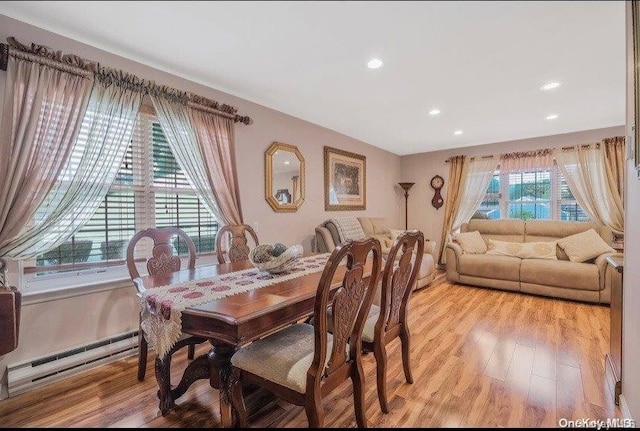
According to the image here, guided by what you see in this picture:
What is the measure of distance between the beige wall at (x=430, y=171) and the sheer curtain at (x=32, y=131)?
208 inches

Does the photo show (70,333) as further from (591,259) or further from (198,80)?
(591,259)

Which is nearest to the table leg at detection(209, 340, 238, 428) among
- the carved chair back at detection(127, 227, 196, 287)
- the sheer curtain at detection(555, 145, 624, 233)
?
the carved chair back at detection(127, 227, 196, 287)

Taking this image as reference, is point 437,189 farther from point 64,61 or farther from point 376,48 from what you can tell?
point 64,61

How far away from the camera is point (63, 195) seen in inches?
75.7

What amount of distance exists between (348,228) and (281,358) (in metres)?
2.74

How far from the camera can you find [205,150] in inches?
103

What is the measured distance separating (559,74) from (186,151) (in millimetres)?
3267

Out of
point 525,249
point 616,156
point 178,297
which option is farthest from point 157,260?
point 616,156

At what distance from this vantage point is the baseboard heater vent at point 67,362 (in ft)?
5.79

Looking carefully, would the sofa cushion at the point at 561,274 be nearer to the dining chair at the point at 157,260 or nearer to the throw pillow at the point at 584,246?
the throw pillow at the point at 584,246

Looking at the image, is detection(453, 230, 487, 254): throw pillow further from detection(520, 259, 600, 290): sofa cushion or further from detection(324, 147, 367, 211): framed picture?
detection(324, 147, 367, 211): framed picture

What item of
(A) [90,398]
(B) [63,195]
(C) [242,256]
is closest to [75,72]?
(B) [63,195]

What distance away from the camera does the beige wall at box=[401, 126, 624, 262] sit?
15.7 ft

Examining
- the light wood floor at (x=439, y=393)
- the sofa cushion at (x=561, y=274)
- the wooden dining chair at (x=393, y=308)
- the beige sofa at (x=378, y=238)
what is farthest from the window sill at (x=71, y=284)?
the sofa cushion at (x=561, y=274)
